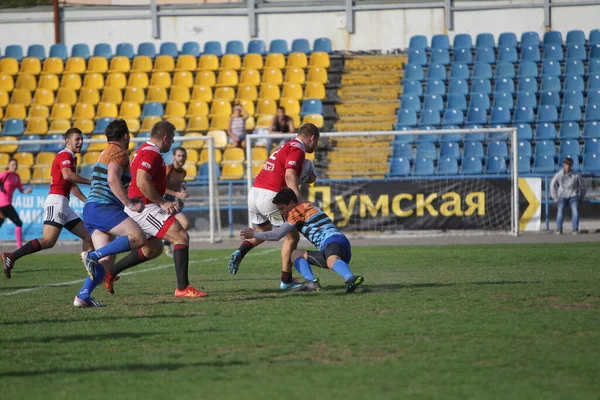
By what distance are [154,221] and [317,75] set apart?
1791 cm

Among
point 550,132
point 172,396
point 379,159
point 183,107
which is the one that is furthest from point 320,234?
point 183,107

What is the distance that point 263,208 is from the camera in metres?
10.9

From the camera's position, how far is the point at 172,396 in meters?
5.39

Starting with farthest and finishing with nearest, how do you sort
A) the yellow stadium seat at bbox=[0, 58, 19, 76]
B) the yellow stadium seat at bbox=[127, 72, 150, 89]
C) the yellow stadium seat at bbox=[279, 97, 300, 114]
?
the yellow stadium seat at bbox=[0, 58, 19, 76], the yellow stadium seat at bbox=[127, 72, 150, 89], the yellow stadium seat at bbox=[279, 97, 300, 114]

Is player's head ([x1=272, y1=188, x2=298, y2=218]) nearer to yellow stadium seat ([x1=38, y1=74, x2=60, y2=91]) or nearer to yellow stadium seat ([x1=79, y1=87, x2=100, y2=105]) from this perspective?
yellow stadium seat ([x1=79, y1=87, x2=100, y2=105])

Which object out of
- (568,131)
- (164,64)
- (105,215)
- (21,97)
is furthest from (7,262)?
(21,97)

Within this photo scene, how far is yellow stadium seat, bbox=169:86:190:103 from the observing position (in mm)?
27656

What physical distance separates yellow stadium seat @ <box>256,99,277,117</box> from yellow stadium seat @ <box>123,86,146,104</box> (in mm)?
3844

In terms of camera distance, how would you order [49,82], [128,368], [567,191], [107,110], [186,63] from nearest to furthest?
1. [128,368]
2. [567,191]
3. [107,110]
4. [186,63]
5. [49,82]

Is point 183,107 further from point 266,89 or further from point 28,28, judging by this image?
point 28,28

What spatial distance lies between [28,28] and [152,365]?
2682 cm

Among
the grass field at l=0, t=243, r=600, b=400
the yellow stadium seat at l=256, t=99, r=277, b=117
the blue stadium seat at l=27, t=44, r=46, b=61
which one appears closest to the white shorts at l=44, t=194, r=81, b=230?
the grass field at l=0, t=243, r=600, b=400

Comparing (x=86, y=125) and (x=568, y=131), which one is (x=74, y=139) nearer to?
(x=86, y=125)

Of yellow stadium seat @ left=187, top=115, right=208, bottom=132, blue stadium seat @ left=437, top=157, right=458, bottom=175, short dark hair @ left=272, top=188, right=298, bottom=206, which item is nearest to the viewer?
short dark hair @ left=272, top=188, right=298, bottom=206
